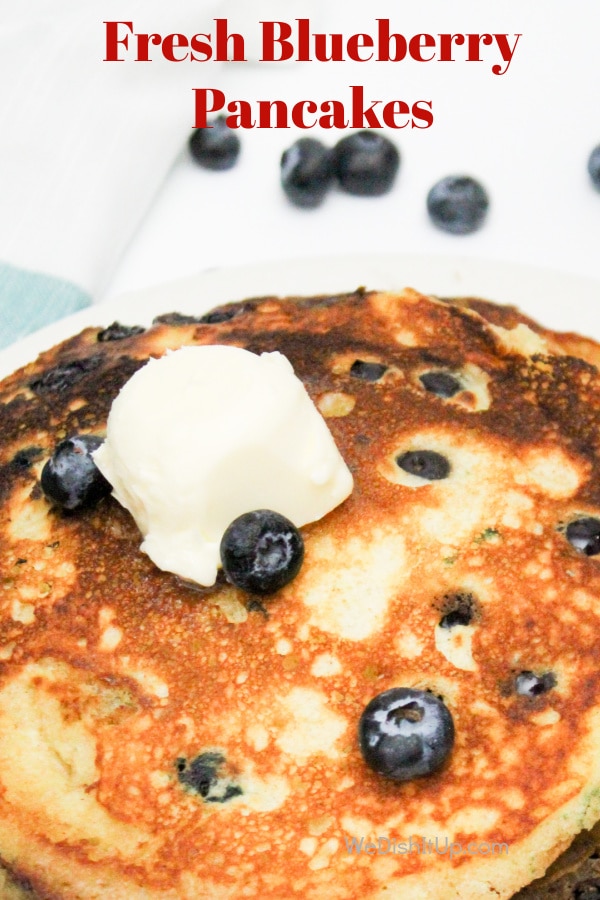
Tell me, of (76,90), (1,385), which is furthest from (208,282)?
(76,90)

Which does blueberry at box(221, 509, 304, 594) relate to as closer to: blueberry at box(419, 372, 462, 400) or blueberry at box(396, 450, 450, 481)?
blueberry at box(396, 450, 450, 481)

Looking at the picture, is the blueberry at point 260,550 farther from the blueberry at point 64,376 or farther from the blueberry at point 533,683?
the blueberry at point 64,376

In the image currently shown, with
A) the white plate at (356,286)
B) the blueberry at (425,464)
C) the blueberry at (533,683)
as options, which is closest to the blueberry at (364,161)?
the white plate at (356,286)

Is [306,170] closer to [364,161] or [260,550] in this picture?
[364,161]

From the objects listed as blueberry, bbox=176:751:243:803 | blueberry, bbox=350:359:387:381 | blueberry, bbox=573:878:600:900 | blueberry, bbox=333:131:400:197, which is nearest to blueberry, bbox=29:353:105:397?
blueberry, bbox=350:359:387:381

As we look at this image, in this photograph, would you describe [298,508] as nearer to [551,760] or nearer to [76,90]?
[551,760]

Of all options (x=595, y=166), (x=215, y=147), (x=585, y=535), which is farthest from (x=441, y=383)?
(x=215, y=147)
